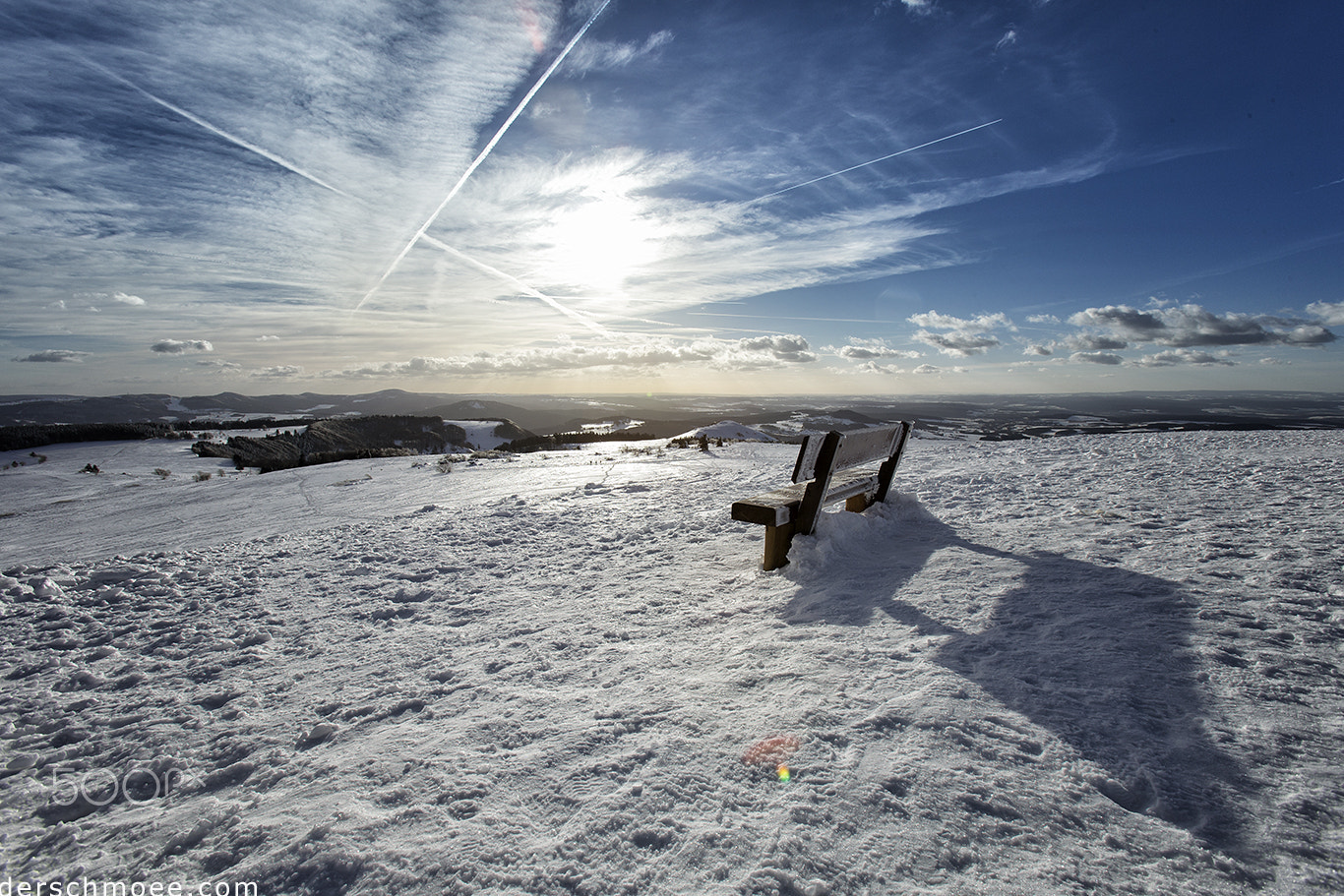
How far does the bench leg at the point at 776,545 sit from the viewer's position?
465 centimetres

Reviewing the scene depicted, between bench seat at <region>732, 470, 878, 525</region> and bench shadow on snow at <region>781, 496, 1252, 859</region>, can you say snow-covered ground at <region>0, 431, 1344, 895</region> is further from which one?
bench seat at <region>732, 470, 878, 525</region>

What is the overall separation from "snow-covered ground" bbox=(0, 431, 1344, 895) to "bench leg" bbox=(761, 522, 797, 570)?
18 centimetres

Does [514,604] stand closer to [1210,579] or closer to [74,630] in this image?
[74,630]

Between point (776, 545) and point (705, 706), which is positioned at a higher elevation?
point (776, 545)

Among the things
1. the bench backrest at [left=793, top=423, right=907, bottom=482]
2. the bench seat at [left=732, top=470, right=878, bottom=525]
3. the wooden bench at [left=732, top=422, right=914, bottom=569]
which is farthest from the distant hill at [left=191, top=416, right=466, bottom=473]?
the bench backrest at [left=793, top=423, right=907, bottom=482]

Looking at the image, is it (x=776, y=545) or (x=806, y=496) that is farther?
(x=806, y=496)

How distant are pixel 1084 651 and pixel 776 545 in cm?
226

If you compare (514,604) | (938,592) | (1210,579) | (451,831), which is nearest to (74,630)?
(514,604)

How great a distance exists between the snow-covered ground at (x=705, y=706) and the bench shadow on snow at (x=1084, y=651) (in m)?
0.02

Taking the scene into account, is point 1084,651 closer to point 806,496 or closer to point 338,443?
point 806,496

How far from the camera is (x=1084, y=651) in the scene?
9.30 feet

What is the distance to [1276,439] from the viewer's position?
969cm

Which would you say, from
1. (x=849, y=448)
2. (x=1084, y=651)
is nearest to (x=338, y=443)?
(x=849, y=448)

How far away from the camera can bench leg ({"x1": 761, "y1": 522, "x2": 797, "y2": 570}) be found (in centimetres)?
465
